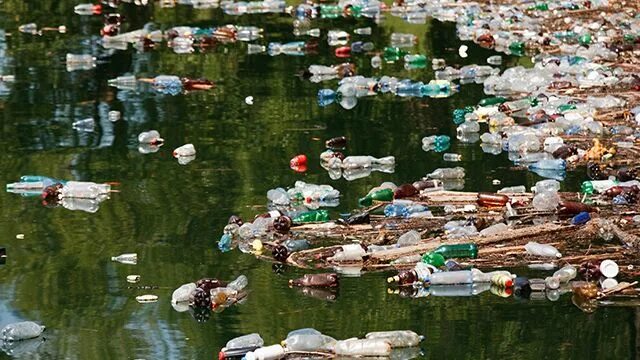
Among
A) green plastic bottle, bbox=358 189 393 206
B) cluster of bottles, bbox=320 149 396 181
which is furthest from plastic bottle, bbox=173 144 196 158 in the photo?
green plastic bottle, bbox=358 189 393 206

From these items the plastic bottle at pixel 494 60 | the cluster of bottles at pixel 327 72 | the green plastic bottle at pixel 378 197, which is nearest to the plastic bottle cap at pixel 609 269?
the green plastic bottle at pixel 378 197

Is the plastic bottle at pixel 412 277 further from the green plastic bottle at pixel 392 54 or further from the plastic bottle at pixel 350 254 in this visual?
the green plastic bottle at pixel 392 54

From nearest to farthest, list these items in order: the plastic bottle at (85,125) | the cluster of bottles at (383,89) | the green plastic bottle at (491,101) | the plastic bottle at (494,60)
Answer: the plastic bottle at (85,125), the green plastic bottle at (491,101), the cluster of bottles at (383,89), the plastic bottle at (494,60)

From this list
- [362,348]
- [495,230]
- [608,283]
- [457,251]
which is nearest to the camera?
[362,348]

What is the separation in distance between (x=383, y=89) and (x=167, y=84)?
1.67 meters

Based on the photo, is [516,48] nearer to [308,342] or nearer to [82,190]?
[82,190]

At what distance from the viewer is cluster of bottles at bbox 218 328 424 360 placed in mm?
5134

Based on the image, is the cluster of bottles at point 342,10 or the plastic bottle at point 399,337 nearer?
the plastic bottle at point 399,337

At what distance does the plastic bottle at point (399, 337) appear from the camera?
528cm

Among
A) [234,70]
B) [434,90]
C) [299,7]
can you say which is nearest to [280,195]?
[434,90]

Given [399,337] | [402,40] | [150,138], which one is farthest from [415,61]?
[399,337]

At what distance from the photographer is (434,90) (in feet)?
35.9

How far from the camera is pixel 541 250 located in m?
6.36

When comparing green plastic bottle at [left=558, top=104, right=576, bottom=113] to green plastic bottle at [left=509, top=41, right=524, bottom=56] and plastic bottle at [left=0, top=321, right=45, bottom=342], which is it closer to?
green plastic bottle at [left=509, top=41, right=524, bottom=56]
